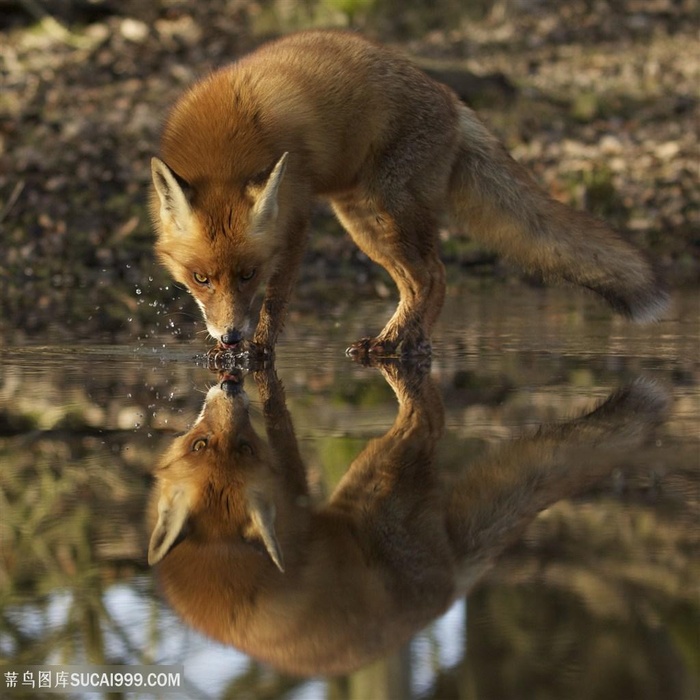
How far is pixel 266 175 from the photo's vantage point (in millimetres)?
6934

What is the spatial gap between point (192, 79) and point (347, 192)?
173cm

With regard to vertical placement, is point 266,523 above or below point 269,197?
above

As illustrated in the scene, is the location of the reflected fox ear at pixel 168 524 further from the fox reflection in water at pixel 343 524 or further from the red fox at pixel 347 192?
the red fox at pixel 347 192

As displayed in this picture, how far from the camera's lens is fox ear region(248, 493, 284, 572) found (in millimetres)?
3809

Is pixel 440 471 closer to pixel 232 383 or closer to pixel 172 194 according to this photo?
pixel 232 383

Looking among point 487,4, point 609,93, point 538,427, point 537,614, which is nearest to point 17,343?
point 538,427

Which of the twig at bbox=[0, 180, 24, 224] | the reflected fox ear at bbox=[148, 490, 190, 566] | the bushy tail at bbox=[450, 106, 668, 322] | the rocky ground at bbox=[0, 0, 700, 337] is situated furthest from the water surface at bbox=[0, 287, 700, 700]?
the twig at bbox=[0, 180, 24, 224]

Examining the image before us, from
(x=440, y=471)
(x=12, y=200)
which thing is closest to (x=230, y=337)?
(x=440, y=471)

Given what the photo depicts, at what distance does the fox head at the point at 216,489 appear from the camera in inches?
158

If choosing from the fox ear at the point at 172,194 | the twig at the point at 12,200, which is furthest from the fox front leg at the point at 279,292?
the twig at the point at 12,200

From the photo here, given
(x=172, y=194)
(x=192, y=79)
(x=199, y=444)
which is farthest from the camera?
(x=192, y=79)

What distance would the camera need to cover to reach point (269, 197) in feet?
22.7

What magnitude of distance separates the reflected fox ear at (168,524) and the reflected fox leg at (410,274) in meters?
3.55

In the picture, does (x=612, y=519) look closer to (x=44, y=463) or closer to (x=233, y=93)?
(x=44, y=463)
